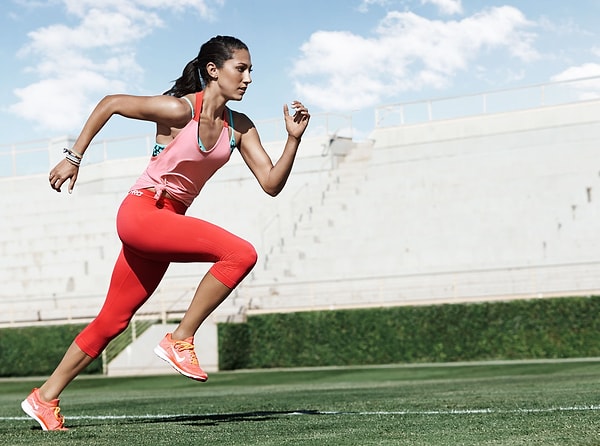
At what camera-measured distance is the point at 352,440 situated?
479 centimetres

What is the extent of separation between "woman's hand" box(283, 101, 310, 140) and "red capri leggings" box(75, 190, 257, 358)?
2.23 ft

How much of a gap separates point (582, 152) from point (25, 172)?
20.1 metres

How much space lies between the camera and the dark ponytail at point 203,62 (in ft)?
19.7

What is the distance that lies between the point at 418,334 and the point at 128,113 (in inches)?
744

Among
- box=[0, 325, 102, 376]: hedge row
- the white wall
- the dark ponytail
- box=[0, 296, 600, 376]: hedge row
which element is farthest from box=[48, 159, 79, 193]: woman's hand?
box=[0, 325, 102, 376]: hedge row

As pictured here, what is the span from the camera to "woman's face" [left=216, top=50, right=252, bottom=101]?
234 inches

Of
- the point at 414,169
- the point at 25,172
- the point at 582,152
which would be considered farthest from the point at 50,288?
the point at 582,152

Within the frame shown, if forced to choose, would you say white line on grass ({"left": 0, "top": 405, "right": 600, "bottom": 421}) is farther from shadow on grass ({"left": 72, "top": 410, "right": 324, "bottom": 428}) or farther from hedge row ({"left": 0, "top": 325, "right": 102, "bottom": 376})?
hedge row ({"left": 0, "top": 325, "right": 102, "bottom": 376})

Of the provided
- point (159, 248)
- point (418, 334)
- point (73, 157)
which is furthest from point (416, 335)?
point (73, 157)

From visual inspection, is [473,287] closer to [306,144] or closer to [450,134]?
[450,134]

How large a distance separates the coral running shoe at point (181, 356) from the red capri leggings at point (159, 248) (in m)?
0.41

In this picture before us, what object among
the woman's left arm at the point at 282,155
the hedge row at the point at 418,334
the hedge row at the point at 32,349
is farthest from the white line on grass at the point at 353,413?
the hedge row at the point at 32,349

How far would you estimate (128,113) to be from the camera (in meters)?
5.82

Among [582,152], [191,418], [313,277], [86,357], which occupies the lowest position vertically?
[191,418]
